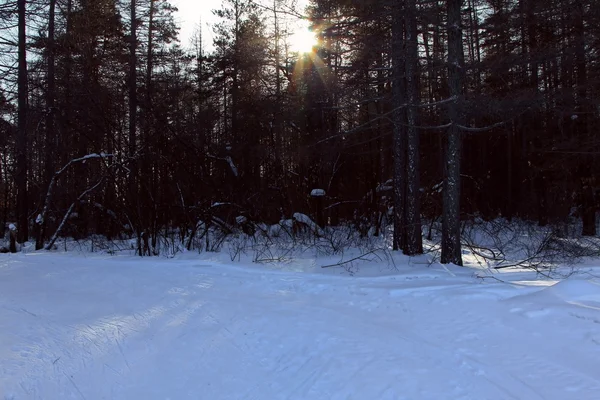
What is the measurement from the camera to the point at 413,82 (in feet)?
30.4

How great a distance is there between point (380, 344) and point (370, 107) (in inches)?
412

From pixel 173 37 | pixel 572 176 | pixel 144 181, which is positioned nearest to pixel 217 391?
pixel 144 181

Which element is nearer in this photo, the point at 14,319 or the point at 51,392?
the point at 51,392

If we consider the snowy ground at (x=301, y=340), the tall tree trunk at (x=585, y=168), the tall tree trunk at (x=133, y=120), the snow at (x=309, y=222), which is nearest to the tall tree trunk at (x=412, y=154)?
the snowy ground at (x=301, y=340)

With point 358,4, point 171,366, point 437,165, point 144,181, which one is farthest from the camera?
point 437,165

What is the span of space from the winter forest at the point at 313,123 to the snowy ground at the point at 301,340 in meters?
3.78

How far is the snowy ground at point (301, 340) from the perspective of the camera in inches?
115

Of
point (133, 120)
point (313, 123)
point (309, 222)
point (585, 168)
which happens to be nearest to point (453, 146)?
point (309, 222)

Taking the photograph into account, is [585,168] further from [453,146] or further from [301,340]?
[301,340]

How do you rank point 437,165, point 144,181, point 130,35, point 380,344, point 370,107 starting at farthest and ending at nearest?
point 130,35 → point 437,165 → point 370,107 → point 144,181 → point 380,344

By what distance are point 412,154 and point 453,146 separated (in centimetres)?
137

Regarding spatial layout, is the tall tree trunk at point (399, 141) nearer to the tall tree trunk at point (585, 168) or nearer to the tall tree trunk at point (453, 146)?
the tall tree trunk at point (453, 146)

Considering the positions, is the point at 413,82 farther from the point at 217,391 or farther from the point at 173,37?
the point at 173,37

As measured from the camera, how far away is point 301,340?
3.83 m
